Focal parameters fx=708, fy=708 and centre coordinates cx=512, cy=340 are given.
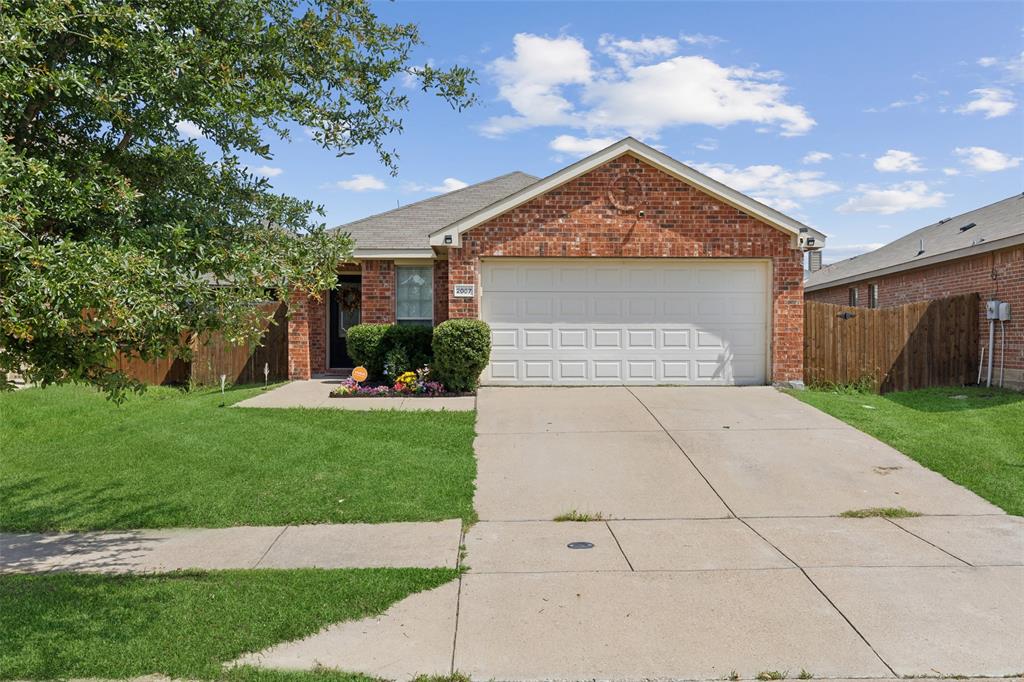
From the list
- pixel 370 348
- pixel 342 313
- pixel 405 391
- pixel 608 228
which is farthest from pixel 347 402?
pixel 608 228

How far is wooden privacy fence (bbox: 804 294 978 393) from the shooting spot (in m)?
13.6

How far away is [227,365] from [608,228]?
8.62 metres

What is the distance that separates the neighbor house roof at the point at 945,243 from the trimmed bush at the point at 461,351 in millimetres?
9921

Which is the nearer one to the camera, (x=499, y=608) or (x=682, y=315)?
(x=499, y=608)

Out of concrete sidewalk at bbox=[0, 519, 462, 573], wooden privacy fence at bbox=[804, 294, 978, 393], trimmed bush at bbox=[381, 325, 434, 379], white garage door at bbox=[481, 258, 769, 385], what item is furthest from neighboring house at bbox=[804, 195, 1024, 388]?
concrete sidewalk at bbox=[0, 519, 462, 573]

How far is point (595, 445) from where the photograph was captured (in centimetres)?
936

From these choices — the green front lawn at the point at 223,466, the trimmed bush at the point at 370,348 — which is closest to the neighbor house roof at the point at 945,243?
the green front lawn at the point at 223,466

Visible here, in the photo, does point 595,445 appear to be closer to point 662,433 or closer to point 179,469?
point 662,433

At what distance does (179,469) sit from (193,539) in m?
2.29

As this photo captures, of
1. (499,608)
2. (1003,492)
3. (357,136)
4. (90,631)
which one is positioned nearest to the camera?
(90,631)

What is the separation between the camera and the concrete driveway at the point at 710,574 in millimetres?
4082

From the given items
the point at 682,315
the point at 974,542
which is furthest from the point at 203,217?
the point at 682,315

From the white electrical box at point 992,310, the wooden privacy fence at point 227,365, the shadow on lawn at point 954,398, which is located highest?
the white electrical box at point 992,310

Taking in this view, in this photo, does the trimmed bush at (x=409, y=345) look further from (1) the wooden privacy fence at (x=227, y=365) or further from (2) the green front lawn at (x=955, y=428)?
(2) the green front lawn at (x=955, y=428)
